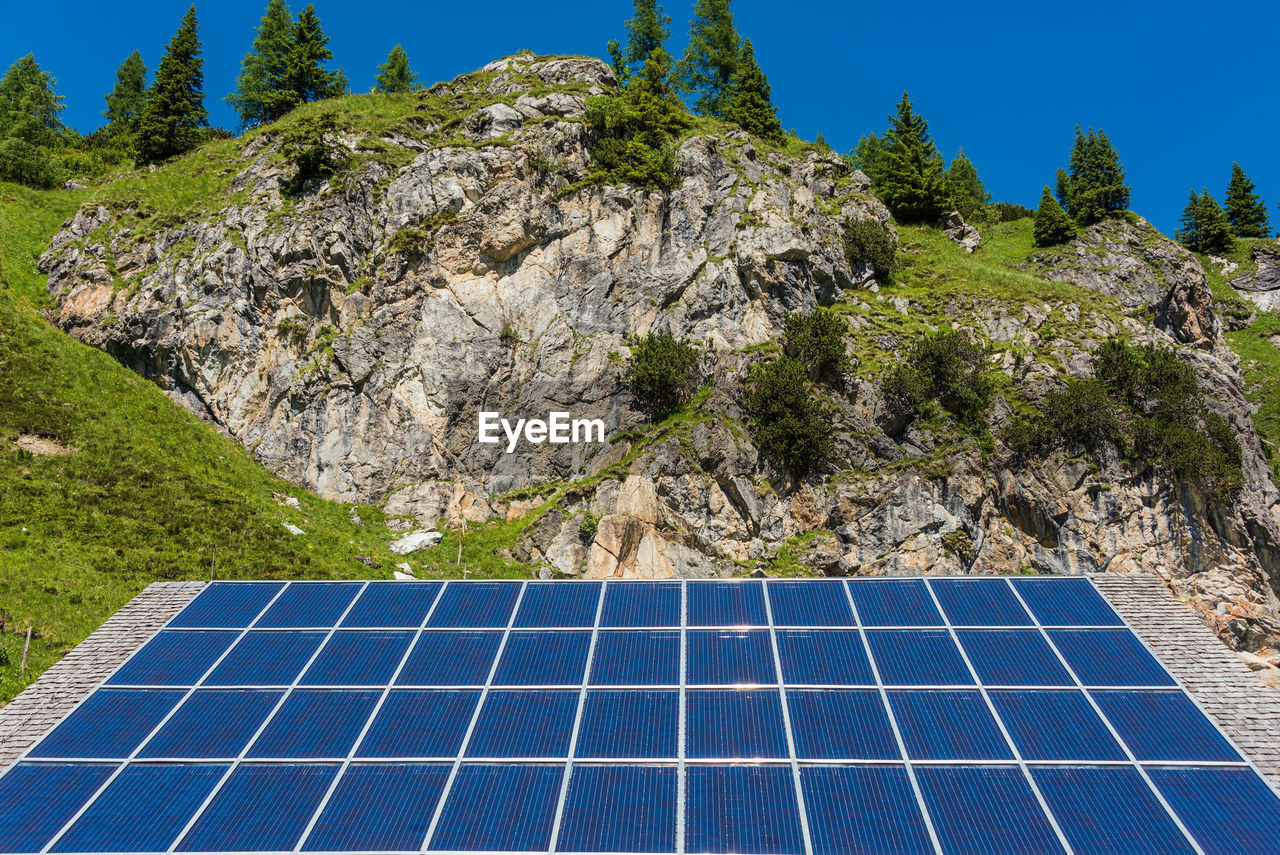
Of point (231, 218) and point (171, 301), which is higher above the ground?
point (231, 218)

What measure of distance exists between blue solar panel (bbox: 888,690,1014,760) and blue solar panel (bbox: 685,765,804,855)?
2.41m

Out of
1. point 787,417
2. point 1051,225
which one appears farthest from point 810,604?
point 1051,225

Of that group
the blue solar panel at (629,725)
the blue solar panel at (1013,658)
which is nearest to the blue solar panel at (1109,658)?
the blue solar panel at (1013,658)

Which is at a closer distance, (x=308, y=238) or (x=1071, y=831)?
(x=1071, y=831)

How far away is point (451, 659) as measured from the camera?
14352 millimetres

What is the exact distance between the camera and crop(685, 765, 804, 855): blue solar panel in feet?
32.9

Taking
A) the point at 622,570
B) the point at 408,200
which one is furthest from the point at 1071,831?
the point at 408,200

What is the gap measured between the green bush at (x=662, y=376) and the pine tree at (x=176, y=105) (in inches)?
1990

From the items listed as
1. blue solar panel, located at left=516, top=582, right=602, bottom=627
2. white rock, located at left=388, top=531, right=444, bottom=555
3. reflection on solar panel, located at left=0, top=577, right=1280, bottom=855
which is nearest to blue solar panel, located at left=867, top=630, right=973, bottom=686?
reflection on solar panel, located at left=0, top=577, right=1280, bottom=855

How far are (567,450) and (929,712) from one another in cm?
2751

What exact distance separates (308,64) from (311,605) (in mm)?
66332

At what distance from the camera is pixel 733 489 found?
3575 cm

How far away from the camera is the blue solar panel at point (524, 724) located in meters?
12.0

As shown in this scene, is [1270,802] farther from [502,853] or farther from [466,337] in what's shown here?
[466,337]
